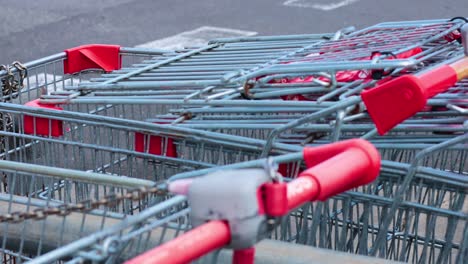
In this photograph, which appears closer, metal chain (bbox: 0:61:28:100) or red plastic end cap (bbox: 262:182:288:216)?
red plastic end cap (bbox: 262:182:288:216)

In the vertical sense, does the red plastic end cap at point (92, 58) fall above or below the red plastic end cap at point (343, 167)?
below

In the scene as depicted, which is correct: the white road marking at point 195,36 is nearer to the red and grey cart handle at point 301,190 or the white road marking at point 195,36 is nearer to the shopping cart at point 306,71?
the shopping cart at point 306,71

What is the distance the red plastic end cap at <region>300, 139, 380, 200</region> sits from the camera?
5.74 feet

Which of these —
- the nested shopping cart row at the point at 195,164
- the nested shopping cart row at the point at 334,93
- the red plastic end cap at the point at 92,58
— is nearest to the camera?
the nested shopping cart row at the point at 334,93

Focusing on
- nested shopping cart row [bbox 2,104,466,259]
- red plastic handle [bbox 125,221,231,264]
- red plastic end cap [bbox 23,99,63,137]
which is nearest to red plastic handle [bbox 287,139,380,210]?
red plastic handle [bbox 125,221,231,264]

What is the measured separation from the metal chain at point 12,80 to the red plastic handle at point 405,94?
6.76 ft

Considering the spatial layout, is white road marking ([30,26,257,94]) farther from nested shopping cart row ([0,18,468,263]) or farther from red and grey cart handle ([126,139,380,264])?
red and grey cart handle ([126,139,380,264])

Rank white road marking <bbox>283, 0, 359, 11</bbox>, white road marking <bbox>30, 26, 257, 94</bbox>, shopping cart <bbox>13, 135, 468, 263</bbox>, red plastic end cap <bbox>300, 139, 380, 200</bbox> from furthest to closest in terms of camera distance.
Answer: white road marking <bbox>283, 0, 359, 11</bbox>, white road marking <bbox>30, 26, 257, 94</bbox>, red plastic end cap <bbox>300, 139, 380, 200</bbox>, shopping cart <bbox>13, 135, 468, 263</bbox>

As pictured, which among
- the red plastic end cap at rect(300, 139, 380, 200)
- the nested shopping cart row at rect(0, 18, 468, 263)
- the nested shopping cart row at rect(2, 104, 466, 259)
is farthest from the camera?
the nested shopping cart row at rect(2, 104, 466, 259)

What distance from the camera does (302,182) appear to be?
5.65ft

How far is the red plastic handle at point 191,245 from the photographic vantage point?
1.53 meters

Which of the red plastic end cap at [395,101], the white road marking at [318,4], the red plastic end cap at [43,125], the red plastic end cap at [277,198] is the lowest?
the red plastic end cap at [43,125]

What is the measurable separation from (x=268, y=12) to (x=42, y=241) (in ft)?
27.2

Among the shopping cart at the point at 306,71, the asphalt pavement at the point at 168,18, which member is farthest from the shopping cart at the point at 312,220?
the asphalt pavement at the point at 168,18
